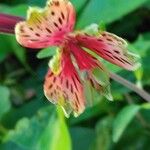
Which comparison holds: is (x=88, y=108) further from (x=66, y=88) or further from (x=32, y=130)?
(x=66, y=88)

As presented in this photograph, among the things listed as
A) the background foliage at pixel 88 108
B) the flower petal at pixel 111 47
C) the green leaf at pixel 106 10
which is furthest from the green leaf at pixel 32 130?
the flower petal at pixel 111 47

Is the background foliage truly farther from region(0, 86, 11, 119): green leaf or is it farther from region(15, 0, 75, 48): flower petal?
region(15, 0, 75, 48): flower petal

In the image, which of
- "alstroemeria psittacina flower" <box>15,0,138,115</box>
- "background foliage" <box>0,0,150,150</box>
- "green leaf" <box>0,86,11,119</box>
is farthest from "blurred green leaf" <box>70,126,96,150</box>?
"alstroemeria psittacina flower" <box>15,0,138,115</box>

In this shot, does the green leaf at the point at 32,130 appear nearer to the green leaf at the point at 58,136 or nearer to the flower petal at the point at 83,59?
the green leaf at the point at 58,136

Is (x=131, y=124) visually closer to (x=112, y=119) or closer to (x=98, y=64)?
(x=112, y=119)

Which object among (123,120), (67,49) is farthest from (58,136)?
(67,49)

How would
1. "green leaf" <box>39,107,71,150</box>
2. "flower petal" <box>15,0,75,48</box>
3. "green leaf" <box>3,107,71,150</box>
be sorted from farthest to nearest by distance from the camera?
1. "green leaf" <box>3,107,71,150</box>
2. "green leaf" <box>39,107,71,150</box>
3. "flower petal" <box>15,0,75,48</box>
